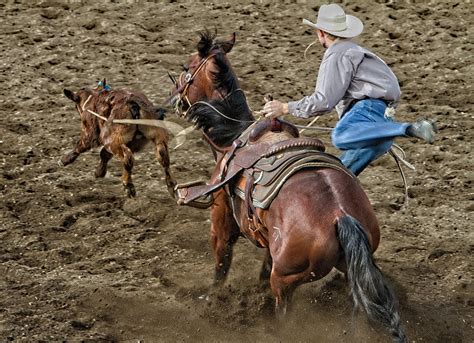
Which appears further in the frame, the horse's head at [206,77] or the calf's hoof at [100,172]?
the calf's hoof at [100,172]

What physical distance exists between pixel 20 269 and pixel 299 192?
2.64 meters

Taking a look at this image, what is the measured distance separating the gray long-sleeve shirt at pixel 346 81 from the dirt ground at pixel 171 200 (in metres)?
1.35

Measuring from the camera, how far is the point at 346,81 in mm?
5527

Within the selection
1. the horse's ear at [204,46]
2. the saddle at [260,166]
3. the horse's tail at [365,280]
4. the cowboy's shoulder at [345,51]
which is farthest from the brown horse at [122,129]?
the horse's tail at [365,280]

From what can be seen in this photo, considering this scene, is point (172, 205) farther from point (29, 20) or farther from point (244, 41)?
point (29, 20)

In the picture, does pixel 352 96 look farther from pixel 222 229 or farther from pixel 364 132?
pixel 222 229

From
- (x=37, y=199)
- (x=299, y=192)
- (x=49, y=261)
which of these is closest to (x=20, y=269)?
(x=49, y=261)

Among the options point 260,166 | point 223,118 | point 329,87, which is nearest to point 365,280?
point 260,166

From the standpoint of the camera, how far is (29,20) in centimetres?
1116

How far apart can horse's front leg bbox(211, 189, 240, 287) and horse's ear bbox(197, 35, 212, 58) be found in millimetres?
1073

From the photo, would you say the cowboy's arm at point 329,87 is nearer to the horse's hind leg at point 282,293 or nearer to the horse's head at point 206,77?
the horse's head at point 206,77

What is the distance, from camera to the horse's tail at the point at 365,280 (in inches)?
191

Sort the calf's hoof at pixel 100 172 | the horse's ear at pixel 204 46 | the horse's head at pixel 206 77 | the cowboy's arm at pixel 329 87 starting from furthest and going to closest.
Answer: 1. the calf's hoof at pixel 100 172
2. the horse's ear at pixel 204 46
3. the horse's head at pixel 206 77
4. the cowboy's arm at pixel 329 87

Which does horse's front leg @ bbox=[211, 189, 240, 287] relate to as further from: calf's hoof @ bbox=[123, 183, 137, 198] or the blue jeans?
calf's hoof @ bbox=[123, 183, 137, 198]
